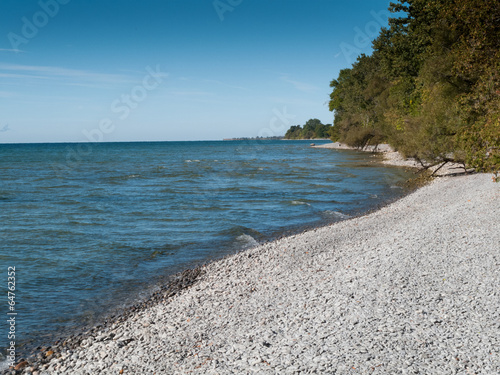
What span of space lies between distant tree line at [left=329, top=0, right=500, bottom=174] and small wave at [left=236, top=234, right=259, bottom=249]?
10.7 meters

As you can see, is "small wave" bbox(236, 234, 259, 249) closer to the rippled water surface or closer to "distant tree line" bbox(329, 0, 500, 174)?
the rippled water surface

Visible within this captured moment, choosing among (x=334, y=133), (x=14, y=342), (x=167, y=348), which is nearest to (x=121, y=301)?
(x=14, y=342)

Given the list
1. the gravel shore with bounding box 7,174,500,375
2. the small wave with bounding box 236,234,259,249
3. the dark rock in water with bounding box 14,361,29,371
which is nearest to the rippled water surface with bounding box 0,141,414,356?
the small wave with bounding box 236,234,259,249

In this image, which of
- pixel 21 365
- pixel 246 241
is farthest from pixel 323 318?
pixel 246 241

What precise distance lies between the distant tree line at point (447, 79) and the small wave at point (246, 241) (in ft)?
35.1

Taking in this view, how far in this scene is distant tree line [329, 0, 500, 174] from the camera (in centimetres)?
1959

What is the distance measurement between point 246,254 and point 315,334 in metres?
7.53

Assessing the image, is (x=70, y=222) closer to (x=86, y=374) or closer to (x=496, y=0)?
(x=86, y=374)

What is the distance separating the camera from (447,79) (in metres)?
29.1

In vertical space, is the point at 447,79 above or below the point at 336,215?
above

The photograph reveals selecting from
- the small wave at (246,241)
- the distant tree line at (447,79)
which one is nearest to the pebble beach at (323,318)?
the small wave at (246,241)

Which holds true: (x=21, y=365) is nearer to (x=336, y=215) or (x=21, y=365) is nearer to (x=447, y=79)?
(x=336, y=215)

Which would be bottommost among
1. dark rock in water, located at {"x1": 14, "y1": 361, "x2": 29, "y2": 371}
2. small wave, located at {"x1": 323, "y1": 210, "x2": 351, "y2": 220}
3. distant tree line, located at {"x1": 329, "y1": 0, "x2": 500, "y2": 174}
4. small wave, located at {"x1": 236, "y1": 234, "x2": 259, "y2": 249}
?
dark rock in water, located at {"x1": 14, "y1": 361, "x2": 29, "y2": 371}

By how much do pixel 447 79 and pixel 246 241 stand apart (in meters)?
19.9
